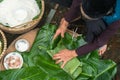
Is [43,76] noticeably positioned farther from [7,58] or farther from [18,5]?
[18,5]

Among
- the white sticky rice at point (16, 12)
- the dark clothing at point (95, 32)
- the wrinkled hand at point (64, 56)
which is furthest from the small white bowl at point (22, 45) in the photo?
the dark clothing at point (95, 32)

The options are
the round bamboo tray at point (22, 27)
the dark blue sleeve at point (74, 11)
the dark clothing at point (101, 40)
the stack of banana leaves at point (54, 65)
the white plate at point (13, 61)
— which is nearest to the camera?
the dark clothing at point (101, 40)

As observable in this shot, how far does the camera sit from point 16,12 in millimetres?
3305

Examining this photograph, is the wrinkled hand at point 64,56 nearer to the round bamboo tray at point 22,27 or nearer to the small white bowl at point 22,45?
the small white bowl at point 22,45

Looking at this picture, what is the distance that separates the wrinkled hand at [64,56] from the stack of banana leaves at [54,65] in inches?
1.6

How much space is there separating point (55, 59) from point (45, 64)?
0.11 meters

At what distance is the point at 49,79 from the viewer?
2.90 meters

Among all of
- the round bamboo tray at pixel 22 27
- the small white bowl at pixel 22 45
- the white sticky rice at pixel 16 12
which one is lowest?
the small white bowl at pixel 22 45

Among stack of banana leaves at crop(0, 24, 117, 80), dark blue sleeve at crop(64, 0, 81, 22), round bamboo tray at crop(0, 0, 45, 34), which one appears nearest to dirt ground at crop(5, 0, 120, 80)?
round bamboo tray at crop(0, 0, 45, 34)

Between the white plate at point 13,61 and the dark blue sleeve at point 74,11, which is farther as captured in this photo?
the white plate at point 13,61

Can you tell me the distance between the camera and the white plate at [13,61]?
10.1ft

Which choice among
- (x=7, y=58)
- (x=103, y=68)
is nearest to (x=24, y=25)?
(x=7, y=58)

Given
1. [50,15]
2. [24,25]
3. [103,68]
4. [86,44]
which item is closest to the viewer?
[86,44]

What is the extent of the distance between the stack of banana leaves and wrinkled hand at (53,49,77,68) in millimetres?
40
